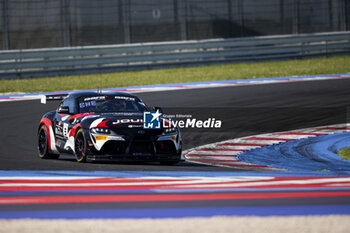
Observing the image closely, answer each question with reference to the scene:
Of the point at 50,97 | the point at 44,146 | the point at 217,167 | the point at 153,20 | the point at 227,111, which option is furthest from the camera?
the point at 153,20

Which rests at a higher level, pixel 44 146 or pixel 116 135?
pixel 116 135

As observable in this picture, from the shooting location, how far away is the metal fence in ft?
77.9

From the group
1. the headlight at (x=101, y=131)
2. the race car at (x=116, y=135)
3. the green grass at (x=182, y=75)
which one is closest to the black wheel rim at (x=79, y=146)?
the race car at (x=116, y=135)

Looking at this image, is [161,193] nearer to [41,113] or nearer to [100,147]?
[100,147]

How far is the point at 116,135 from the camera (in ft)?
31.1

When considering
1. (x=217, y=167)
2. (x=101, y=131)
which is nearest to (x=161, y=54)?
(x=101, y=131)

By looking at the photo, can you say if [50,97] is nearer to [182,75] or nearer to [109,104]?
[109,104]

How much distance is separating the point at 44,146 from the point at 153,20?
14682 millimetres

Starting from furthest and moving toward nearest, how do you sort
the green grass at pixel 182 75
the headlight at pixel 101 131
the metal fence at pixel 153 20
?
the metal fence at pixel 153 20 < the green grass at pixel 182 75 < the headlight at pixel 101 131

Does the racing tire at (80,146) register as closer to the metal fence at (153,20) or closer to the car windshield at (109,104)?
the car windshield at (109,104)

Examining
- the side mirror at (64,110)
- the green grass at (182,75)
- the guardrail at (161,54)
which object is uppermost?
the guardrail at (161,54)

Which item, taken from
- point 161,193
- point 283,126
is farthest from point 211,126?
point 161,193

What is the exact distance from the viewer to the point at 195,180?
7.14m

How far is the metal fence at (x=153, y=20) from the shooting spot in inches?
935
